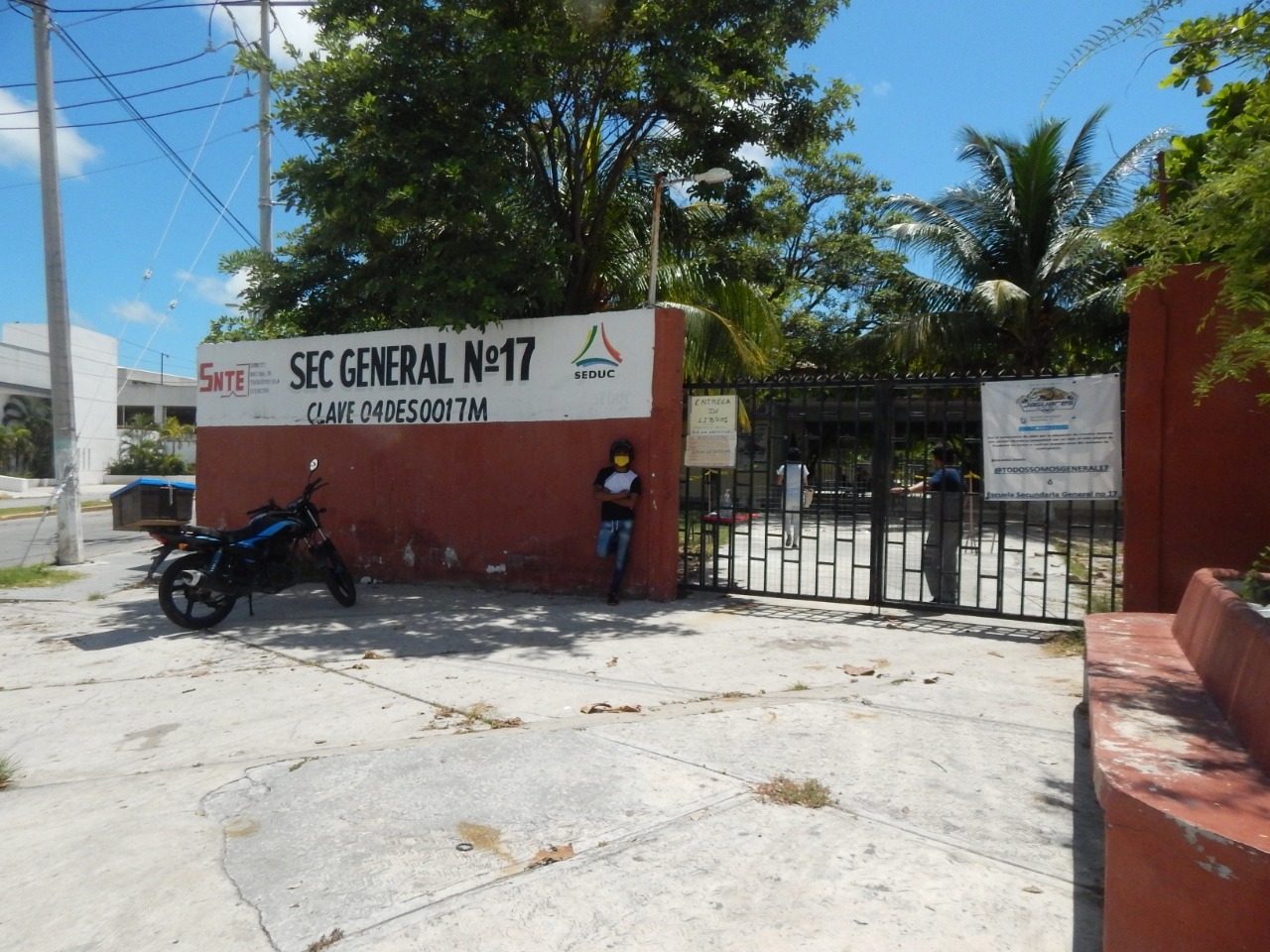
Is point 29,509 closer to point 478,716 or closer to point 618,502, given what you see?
point 618,502

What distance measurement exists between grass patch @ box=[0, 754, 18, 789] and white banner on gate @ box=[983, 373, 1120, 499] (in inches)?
266

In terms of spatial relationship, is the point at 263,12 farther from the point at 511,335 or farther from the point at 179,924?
the point at 179,924

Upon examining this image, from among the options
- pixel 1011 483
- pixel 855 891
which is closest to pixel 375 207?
pixel 1011 483

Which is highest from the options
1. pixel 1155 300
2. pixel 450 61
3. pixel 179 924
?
pixel 450 61

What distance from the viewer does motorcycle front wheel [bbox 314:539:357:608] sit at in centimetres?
917

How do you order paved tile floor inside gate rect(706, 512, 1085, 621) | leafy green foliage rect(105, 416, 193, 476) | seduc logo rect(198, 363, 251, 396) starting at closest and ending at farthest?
paved tile floor inside gate rect(706, 512, 1085, 621), seduc logo rect(198, 363, 251, 396), leafy green foliage rect(105, 416, 193, 476)

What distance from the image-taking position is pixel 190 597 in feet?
27.8

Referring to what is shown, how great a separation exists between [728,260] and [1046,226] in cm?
764

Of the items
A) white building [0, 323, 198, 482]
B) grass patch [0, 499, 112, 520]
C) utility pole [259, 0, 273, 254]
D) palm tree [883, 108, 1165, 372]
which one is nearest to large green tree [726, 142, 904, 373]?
palm tree [883, 108, 1165, 372]

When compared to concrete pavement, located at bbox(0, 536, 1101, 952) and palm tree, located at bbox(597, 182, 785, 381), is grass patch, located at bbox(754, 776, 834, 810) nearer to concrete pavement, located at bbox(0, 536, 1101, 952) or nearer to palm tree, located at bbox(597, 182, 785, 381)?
concrete pavement, located at bbox(0, 536, 1101, 952)

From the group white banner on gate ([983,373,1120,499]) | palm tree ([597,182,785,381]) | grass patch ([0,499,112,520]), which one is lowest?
grass patch ([0,499,112,520])

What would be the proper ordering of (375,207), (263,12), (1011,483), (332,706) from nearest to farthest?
(332,706) → (1011,483) → (375,207) → (263,12)

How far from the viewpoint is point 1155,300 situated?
7285mm

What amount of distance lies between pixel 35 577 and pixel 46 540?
7273 millimetres
